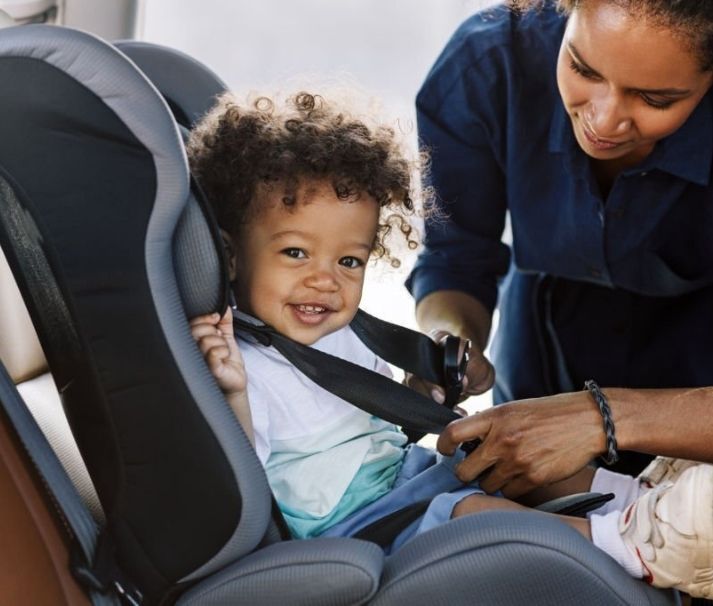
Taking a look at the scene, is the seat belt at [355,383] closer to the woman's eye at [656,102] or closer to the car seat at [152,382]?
the car seat at [152,382]

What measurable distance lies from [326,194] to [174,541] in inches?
19.0

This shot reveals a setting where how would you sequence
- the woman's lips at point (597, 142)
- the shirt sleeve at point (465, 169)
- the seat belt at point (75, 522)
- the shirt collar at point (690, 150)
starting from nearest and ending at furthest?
the seat belt at point (75, 522), the woman's lips at point (597, 142), the shirt collar at point (690, 150), the shirt sleeve at point (465, 169)

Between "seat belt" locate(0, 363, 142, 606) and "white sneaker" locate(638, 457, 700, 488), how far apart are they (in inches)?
27.5

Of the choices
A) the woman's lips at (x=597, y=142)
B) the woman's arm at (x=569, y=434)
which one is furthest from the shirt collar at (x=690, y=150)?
the woman's arm at (x=569, y=434)

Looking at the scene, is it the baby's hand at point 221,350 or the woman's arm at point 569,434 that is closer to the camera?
the baby's hand at point 221,350

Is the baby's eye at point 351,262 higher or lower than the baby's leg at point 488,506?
higher

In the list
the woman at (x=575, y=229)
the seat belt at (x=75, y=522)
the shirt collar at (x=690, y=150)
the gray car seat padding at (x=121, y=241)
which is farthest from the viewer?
the shirt collar at (x=690, y=150)

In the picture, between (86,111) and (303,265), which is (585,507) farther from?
(86,111)

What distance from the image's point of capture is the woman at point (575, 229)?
1.44 meters

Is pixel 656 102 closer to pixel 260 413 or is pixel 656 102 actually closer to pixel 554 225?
pixel 554 225

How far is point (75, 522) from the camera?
1213mm

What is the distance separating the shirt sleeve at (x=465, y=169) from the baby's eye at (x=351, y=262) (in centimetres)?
41

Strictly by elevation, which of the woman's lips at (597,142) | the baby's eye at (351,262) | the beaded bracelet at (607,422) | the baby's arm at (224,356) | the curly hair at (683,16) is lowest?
the beaded bracelet at (607,422)

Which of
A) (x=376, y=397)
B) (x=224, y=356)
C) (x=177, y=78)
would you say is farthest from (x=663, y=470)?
(x=177, y=78)
